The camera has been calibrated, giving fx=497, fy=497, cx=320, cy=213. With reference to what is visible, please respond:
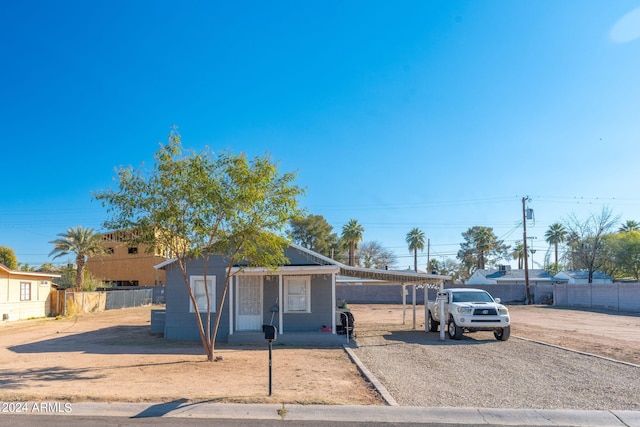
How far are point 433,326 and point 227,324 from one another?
27.5ft

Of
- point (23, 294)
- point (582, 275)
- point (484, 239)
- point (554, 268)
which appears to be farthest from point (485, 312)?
point (554, 268)

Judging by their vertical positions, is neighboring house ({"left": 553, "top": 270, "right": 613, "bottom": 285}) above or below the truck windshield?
below

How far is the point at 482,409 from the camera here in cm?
741

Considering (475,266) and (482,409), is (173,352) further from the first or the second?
(475,266)

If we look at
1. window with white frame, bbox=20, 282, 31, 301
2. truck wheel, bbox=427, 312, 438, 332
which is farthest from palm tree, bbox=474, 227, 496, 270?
window with white frame, bbox=20, 282, 31, 301

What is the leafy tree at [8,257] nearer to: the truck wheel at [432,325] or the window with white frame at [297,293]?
the window with white frame at [297,293]

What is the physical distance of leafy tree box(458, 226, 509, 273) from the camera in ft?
237

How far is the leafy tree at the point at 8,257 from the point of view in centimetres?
4544

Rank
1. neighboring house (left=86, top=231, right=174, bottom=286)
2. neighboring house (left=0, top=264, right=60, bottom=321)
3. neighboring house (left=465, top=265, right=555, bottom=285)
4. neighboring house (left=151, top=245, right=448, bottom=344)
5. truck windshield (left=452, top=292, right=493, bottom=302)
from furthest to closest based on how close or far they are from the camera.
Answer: neighboring house (left=465, top=265, right=555, bottom=285) < neighboring house (left=86, top=231, right=174, bottom=286) < neighboring house (left=0, top=264, right=60, bottom=321) < truck windshield (left=452, top=292, right=493, bottom=302) < neighboring house (left=151, top=245, right=448, bottom=344)

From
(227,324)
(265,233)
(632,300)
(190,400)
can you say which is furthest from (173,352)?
(632,300)

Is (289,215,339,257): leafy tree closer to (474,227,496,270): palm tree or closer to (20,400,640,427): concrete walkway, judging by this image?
(474,227,496,270): palm tree

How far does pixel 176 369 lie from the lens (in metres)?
11.1

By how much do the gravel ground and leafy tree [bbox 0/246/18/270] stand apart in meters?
41.9

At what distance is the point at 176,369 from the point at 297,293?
677 centimetres
